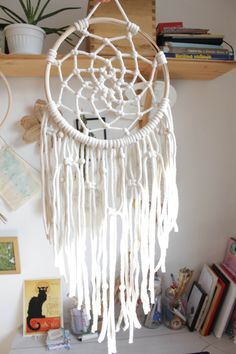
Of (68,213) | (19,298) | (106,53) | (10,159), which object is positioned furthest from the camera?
(19,298)

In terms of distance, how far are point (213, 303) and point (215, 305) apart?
11 millimetres

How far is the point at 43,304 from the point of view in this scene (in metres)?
1.22

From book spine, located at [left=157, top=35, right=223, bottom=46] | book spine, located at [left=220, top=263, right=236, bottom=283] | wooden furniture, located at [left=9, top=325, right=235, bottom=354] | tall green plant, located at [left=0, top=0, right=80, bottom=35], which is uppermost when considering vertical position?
tall green plant, located at [left=0, top=0, right=80, bottom=35]

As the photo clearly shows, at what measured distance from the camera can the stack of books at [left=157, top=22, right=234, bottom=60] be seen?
0.98m

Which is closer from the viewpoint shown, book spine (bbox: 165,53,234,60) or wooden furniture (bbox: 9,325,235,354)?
book spine (bbox: 165,53,234,60)

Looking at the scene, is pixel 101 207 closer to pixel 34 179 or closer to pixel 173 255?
pixel 34 179

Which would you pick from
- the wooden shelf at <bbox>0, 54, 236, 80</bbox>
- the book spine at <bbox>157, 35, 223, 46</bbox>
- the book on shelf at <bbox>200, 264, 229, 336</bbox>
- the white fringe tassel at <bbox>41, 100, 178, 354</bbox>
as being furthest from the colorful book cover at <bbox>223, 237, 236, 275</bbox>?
the book spine at <bbox>157, 35, 223, 46</bbox>

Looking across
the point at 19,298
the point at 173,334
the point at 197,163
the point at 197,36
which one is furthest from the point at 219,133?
the point at 19,298

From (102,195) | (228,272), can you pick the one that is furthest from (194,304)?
(102,195)

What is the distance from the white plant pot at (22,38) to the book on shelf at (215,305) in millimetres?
1140

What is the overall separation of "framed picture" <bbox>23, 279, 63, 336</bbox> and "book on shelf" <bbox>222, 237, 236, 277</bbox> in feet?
2.53

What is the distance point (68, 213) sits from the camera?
724 mm

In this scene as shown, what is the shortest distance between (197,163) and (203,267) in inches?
19.1

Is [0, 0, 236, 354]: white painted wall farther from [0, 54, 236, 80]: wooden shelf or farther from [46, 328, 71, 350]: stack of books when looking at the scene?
[46, 328, 71, 350]: stack of books
